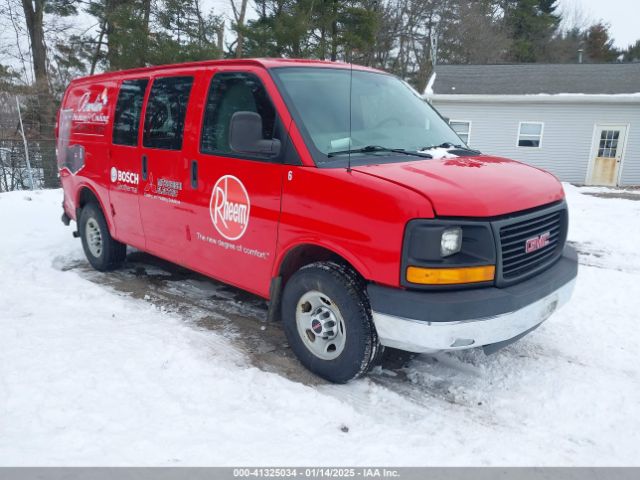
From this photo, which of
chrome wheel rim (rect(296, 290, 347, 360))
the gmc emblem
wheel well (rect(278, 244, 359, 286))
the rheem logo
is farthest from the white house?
chrome wheel rim (rect(296, 290, 347, 360))

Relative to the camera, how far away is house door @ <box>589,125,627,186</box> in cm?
1797

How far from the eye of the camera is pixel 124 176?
5.27m

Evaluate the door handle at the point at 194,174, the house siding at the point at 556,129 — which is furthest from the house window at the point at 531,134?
the door handle at the point at 194,174

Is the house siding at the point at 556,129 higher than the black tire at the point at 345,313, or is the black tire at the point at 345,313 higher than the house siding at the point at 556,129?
the house siding at the point at 556,129

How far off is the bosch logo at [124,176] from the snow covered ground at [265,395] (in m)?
1.23

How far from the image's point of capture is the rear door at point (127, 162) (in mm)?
5102

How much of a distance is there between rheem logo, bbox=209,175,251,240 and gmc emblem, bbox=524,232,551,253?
2055mm

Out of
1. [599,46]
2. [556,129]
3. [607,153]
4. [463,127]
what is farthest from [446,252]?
[599,46]

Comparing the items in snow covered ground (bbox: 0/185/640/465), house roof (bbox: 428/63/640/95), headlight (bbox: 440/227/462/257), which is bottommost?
snow covered ground (bbox: 0/185/640/465)

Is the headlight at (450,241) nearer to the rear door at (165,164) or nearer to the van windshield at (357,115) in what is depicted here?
the van windshield at (357,115)

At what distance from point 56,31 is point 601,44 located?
147ft

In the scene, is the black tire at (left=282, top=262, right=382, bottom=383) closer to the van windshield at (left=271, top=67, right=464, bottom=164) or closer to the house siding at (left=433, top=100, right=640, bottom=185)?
the van windshield at (left=271, top=67, right=464, bottom=164)

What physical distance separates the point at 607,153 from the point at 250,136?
737 inches

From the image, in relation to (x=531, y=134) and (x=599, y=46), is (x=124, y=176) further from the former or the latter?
(x=599, y=46)
